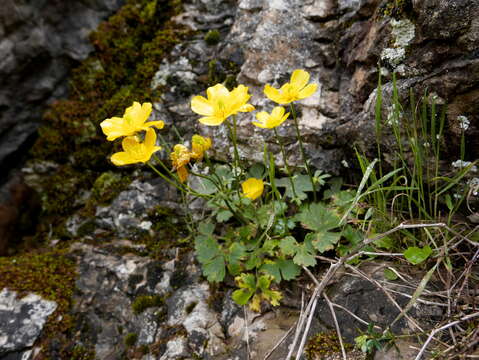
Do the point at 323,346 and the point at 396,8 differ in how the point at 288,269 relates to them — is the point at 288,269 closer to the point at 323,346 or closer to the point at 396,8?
the point at 323,346

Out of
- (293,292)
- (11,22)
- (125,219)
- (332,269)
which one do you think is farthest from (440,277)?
(11,22)

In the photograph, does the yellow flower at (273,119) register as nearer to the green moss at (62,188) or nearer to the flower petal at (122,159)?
the flower petal at (122,159)

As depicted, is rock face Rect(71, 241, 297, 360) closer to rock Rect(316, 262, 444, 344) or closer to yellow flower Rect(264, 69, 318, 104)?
rock Rect(316, 262, 444, 344)

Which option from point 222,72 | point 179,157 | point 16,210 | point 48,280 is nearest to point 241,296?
point 179,157

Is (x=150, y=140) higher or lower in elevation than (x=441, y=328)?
higher

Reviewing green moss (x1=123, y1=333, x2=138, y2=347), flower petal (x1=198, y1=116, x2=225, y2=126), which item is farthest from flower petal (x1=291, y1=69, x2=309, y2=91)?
green moss (x1=123, y1=333, x2=138, y2=347)

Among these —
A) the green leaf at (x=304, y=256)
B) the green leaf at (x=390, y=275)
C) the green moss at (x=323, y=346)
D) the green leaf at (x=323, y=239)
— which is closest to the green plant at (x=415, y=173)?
the green leaf at (x=390, y=275)
